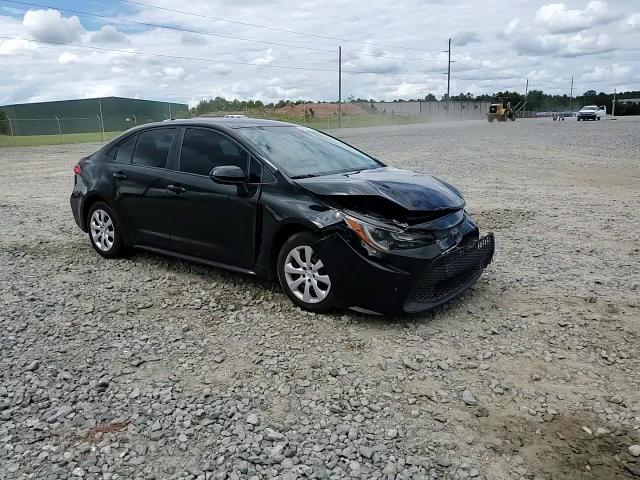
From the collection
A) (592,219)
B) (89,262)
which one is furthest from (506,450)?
(592,219)

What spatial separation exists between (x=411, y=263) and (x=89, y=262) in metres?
3.92

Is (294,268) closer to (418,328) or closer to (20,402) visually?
(418,328)

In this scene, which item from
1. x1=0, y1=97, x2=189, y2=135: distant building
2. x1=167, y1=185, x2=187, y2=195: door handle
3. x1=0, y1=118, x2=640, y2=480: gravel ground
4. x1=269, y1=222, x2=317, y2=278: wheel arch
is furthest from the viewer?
x1=0, y1=97, x2=189, y2=135: distant building

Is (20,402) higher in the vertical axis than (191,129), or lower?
lower

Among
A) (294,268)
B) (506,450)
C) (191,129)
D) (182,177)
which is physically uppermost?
(191,129)

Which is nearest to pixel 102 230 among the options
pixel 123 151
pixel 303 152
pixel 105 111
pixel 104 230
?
pixel 104 230

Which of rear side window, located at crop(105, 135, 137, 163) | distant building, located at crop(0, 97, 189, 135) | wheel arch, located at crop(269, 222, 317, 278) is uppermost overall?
distant building, located at crop(0, 97, 189, 135)

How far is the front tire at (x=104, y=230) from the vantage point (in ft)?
20.6

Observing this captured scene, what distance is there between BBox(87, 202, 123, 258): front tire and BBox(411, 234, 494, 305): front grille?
141 inches

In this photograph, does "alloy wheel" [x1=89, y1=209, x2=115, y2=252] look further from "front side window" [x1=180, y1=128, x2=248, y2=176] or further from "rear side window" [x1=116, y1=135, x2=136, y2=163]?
"front side window" [x1=180, y1=128, x2=248, y2=176]

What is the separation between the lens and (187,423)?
3199 millimetres

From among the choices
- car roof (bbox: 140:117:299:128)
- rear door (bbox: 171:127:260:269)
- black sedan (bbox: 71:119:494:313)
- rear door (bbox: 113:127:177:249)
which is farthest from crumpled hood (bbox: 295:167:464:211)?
rear door (bbox: 113:127:177:249)

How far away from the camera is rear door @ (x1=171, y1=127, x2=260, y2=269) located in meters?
5.02

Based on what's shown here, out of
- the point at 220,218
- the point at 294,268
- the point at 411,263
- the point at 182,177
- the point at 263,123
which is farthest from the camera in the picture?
the point at 263,123
